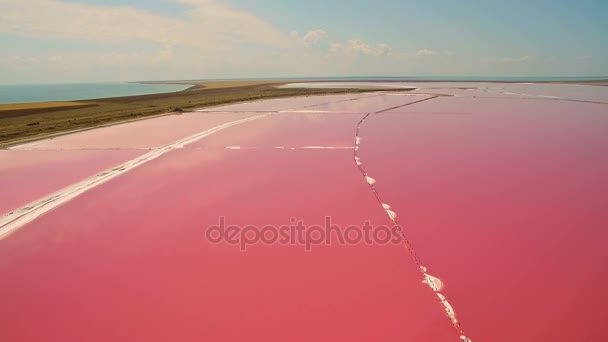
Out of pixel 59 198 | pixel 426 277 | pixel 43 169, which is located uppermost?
pixel 43 169

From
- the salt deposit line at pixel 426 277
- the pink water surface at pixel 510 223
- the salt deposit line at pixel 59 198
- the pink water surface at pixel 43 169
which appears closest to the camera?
the salt deposit line at pixel 426 277

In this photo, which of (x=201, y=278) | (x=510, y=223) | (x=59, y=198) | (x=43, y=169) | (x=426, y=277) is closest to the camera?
(x=426, y=277)

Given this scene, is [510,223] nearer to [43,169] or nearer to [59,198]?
[59,198]

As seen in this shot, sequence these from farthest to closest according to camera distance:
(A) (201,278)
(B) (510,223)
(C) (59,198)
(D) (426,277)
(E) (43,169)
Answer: (E) (43,169) < (C) (59,198) < (B) (510,223) < (A) (201,278) < (D) (426,277)

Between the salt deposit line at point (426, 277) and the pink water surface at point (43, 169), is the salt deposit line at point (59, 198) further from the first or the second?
the salt deposit line at point (426, 277)

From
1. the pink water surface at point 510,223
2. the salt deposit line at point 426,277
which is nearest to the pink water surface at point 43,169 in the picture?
the salt deposit line at point 426,277

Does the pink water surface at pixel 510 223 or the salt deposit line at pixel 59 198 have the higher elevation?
the salt deposit line at pixel 59 198

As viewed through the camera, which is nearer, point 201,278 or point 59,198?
point 201,278

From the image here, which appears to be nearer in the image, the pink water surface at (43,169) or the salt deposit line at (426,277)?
the salt deposit line at (426,277)

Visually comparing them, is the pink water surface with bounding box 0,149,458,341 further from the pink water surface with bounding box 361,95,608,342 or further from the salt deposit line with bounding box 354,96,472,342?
the pink water surface with bounding box 361,95,608,342

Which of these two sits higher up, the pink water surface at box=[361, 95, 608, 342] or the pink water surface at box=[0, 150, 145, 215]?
the pink water surface at box=[0, 150, 145, 215]

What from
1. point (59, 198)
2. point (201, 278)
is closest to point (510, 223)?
point (201, 278)

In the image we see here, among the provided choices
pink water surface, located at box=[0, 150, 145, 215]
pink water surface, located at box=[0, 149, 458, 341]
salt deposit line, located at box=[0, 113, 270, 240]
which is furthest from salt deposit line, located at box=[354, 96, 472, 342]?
pink water surface, located at box=[0, 150, 145, 215]
